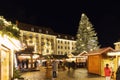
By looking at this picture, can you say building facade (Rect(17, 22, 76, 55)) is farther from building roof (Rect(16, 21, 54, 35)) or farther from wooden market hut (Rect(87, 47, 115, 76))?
wooden market hut (Rect(87, 47, 115, 76))

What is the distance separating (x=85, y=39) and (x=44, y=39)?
4196 cm

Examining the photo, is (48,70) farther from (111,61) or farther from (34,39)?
(34,39)

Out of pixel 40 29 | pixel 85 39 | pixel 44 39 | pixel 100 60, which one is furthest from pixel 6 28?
pixel 44 39

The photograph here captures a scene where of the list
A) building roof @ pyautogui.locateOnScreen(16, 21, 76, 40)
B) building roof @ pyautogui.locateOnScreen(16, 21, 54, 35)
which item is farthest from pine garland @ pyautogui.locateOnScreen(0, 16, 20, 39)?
building roof @ pyautogui.locateOnScreen(16, 21, 54, 35)

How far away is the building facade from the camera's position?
3984 inches

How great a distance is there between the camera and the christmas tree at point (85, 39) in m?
69.9

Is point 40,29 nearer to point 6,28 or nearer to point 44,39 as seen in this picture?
point 44,39

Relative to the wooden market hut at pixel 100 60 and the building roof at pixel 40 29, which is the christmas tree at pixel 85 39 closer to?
the building roof at pixel 40 29

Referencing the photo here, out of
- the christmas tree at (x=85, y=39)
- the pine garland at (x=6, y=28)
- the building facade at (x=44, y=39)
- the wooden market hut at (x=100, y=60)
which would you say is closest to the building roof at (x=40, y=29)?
the building facade at (x=44, y=39)

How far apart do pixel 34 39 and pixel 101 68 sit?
74381 mm

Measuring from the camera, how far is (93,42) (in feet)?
233

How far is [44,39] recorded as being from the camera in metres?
111

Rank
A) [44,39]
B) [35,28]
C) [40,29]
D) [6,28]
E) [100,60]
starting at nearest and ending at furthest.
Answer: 1. [6,28]
2. [100,60]
3. [35,28]
4. [40,29]
5. [44,39]

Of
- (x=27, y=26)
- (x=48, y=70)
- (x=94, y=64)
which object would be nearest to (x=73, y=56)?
(x=94, y=64)
